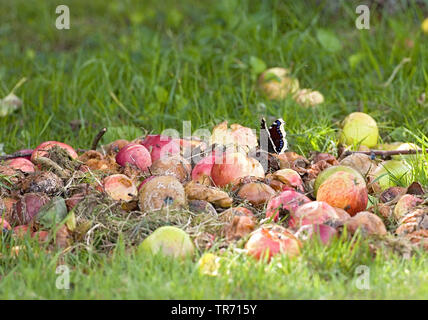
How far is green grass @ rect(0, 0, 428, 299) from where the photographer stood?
4176 millimetres

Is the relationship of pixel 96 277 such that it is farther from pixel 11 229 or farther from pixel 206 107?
pixel 206 107

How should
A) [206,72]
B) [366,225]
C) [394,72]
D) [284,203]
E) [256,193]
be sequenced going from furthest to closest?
[206,72]
[394,72]
[256,193]
[284,203]
[366,225]

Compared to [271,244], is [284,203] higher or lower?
higher

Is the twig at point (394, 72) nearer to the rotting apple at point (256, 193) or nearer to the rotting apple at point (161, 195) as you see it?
the rotting apple at point (256, 193)

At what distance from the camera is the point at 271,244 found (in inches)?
94.0

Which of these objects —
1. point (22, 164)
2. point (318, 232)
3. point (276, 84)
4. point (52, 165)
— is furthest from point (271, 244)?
point (276, 84)

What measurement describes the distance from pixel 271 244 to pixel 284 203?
13.2 inches

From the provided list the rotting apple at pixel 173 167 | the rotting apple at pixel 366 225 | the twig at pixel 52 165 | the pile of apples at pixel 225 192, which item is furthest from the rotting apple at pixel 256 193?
the twig at pixel 52 165

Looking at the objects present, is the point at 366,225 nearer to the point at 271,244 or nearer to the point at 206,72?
the point at 271,244

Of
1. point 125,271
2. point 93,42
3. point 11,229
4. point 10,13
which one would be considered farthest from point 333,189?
point 10,13

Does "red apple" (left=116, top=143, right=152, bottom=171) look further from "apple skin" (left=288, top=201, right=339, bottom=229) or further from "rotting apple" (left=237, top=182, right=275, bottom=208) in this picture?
"apple skin" (left=288, top=201, right=339, bottom=229)

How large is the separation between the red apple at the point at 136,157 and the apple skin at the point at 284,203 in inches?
27.6

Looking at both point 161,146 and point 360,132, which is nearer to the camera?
point 161,146
